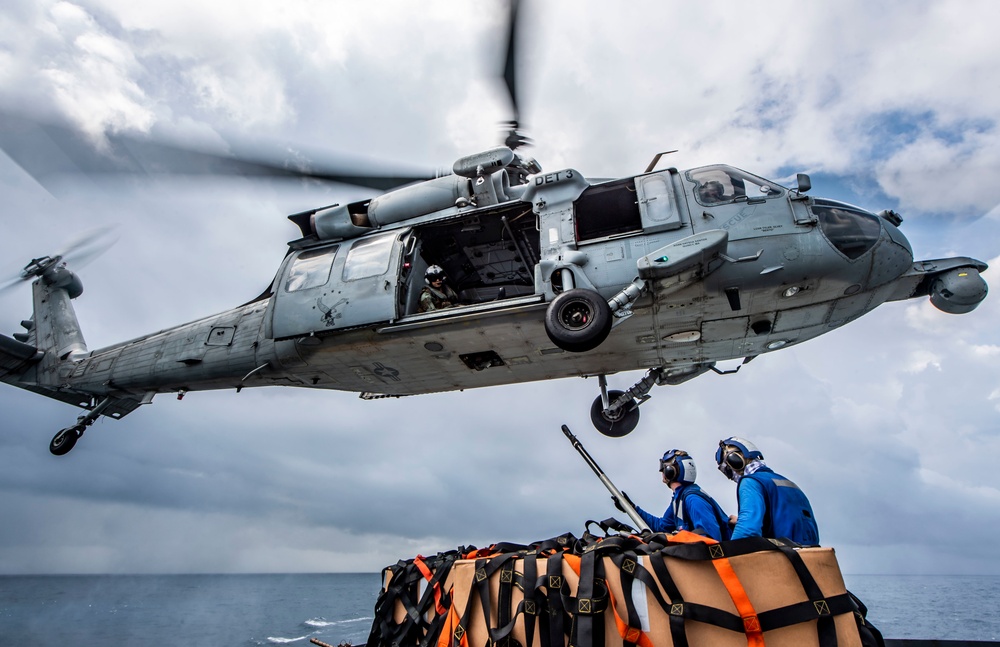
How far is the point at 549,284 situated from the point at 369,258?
2.74 metres

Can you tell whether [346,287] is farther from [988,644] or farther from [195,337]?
[988,644]

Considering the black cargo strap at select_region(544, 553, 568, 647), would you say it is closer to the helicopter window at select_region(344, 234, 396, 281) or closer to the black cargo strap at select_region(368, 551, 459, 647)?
the black cargo strap at select_region(368, 551, 459, 647)

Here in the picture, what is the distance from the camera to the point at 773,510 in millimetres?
3139

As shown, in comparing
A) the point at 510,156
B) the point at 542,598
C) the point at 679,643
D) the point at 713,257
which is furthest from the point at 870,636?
the point at 510,156

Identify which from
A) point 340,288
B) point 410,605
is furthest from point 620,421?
point 410,605

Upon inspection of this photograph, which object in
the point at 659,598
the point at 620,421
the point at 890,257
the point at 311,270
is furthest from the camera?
the point at 620,421

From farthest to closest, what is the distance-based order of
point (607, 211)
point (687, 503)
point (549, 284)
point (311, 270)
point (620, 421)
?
1. point (620, 421)
2. point (311, 270)
3. point (607, 211)
4. point (549, 284)
5. point (687, 503)

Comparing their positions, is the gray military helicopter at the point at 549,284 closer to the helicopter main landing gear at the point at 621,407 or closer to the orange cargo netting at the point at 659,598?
the helicopter main landing gear at the point at 621,407

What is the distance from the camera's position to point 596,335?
19.4ft

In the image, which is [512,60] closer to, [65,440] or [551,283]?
[551,283]

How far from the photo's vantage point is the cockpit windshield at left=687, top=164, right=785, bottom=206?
673cm

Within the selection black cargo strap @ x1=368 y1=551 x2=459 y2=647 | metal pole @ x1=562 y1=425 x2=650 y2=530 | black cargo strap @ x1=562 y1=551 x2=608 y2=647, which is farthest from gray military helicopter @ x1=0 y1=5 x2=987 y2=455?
black cargo strap @ x1=562 y1=551 x2=608 y2=647

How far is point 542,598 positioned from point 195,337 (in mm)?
8573

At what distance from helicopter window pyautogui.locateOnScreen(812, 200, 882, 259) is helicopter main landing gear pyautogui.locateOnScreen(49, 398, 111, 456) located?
39.9 feet
